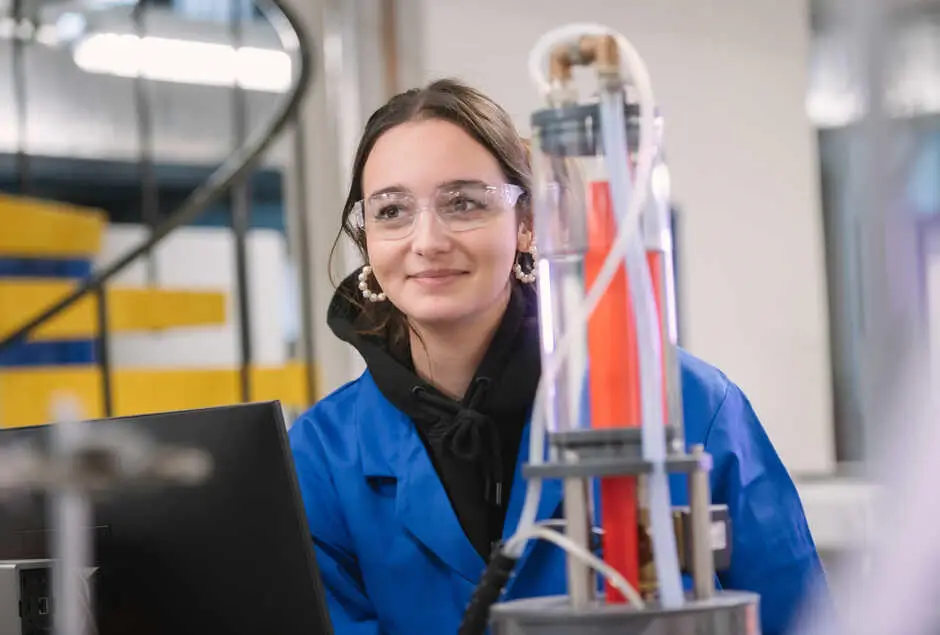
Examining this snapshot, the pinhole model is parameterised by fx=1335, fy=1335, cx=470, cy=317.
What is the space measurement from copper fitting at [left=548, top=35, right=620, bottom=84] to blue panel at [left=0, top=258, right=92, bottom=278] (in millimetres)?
3180

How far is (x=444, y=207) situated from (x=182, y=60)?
4300mm

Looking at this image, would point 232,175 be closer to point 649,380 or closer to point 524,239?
point 524,239

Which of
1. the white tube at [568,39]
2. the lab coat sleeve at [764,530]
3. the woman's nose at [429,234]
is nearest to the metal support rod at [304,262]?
the woman's nose at [429,234]

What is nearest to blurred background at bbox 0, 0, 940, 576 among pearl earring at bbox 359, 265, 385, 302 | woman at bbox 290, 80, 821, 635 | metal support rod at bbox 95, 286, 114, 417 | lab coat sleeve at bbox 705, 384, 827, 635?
metal support rod at bbox 95, 286, 114, 417

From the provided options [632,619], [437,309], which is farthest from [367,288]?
[632,619]

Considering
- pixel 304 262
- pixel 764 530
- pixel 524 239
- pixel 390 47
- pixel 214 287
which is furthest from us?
pixel 214 287

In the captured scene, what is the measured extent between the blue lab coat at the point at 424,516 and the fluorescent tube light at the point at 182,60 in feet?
13.2

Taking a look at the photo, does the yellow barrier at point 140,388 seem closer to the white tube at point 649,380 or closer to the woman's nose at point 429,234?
the woman's nose at point 429,234

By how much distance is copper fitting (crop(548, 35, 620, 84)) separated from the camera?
0.74 metres

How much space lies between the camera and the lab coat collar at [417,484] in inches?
55.4

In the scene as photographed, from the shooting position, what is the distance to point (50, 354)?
3795 millimetres

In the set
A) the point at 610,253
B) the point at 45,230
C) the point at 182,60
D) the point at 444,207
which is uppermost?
the point at 182,60

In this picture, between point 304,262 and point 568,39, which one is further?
point 304,262

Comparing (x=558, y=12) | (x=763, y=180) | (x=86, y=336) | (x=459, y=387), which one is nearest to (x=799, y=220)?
(x=763, y=180)
